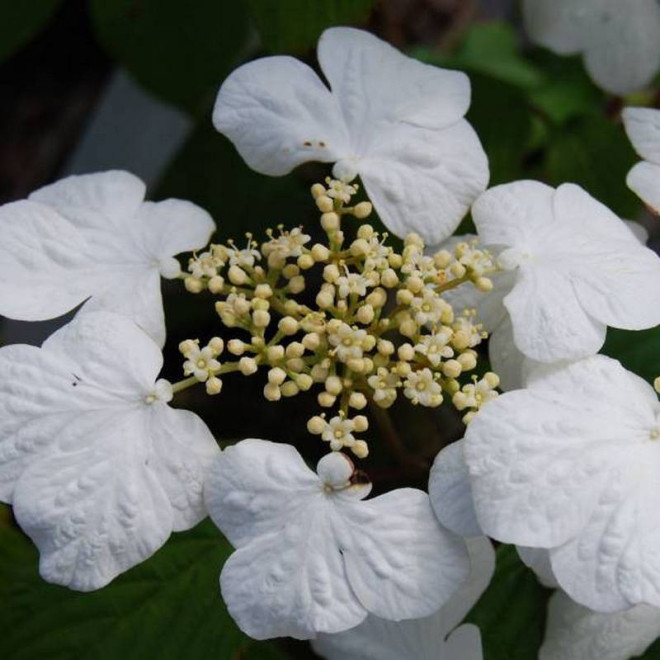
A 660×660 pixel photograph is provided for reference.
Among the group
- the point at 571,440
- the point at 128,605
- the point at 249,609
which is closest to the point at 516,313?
the point at 571,440

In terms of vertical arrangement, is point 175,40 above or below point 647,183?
below

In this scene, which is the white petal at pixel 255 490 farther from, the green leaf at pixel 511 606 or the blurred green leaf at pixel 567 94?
the blurred green leaf at pixel 567 94

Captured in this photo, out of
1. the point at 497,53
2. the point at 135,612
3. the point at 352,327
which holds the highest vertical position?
the point at 352,327

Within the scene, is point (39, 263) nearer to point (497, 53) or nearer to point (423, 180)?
point (423, 180)

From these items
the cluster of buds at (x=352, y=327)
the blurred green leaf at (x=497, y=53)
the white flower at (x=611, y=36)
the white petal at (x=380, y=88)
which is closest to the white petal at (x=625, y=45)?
the white flower at (x=611, y=36)

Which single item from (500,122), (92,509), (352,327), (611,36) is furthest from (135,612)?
(611,36)

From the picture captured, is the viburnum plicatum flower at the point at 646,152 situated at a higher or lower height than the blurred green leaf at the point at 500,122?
higher
